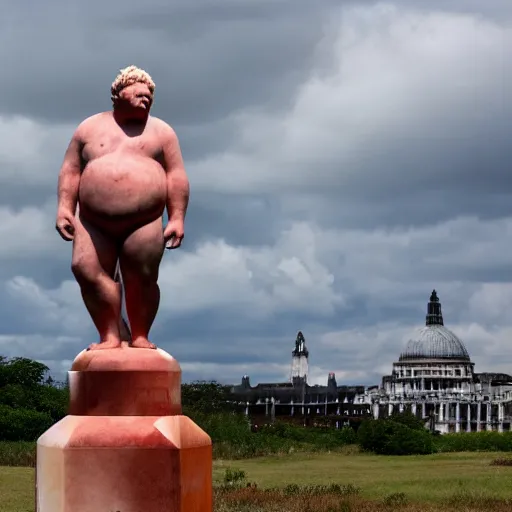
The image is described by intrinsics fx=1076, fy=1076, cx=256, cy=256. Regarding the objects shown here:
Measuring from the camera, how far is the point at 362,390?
107500 mm

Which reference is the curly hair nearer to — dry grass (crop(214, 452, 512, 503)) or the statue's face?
the statue's face

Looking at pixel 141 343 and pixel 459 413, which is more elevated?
pixel 141 343

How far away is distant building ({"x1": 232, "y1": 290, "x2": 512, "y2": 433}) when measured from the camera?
A: 94.2m

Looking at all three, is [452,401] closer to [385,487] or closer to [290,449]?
[290,449]

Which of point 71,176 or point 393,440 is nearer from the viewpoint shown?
point 71,176

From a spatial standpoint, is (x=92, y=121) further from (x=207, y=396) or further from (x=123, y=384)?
(x=207, y=396)

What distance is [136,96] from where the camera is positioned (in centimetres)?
1041

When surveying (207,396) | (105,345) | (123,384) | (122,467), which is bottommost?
(207,396)

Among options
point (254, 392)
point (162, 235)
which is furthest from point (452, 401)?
point (162, 235)

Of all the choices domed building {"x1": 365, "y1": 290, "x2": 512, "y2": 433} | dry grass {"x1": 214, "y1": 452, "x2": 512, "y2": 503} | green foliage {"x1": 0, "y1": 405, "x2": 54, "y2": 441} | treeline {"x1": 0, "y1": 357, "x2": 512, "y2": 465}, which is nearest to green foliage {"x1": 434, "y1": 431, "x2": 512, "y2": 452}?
treeline {"x1": 0, "y1": 357, "x2": 512, "y2": 465}

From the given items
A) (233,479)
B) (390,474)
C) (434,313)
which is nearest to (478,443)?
(390,474)

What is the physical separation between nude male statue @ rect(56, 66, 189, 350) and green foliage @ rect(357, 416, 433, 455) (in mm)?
30112

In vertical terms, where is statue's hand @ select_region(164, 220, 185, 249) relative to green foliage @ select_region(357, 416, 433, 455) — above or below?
above

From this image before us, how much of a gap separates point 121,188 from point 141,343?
149 centimetres
